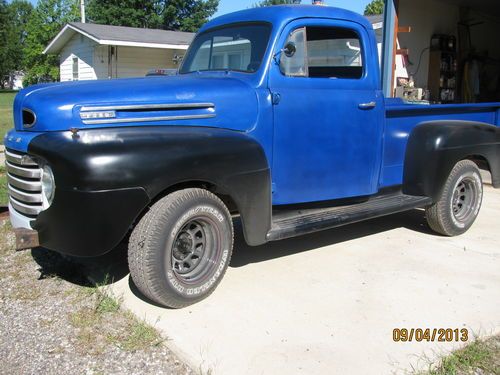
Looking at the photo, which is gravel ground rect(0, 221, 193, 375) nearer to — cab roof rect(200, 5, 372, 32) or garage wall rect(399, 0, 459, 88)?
cab roof rect(200, 5, 372, 32)

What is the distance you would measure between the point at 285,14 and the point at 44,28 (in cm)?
3648

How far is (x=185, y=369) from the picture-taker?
9.25 ft

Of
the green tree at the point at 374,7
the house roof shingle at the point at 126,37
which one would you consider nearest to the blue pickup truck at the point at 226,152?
the house roof shingle at the point at 126,37

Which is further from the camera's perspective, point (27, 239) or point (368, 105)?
point (368, 105)

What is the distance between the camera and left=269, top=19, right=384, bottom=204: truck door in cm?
391

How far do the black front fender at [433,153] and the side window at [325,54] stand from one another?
93cm

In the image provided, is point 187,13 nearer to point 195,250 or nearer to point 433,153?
point 433,153

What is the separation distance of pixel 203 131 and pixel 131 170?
0.65 m

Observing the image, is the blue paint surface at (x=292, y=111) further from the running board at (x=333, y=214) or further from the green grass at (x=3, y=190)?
the green grass at (x=3, y=190)

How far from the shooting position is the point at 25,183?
3.33 m

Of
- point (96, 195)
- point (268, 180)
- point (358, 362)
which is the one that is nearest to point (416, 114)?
point (268, 180)

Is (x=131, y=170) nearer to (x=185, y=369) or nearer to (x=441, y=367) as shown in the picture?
(x=185, y=369)

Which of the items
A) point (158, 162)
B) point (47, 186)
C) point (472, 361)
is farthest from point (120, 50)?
point (472, 361)

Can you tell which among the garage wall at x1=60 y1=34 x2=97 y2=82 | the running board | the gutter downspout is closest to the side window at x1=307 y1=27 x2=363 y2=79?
the running board
